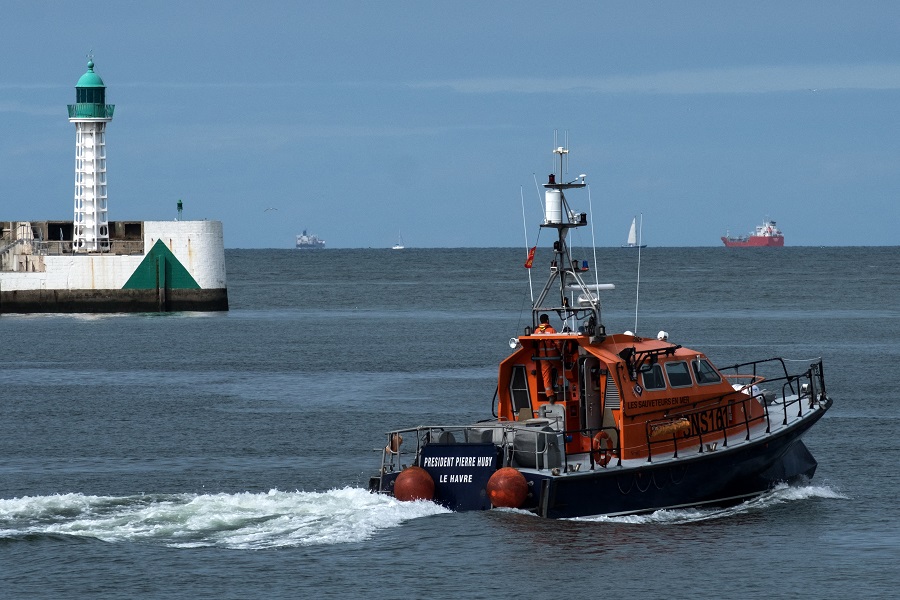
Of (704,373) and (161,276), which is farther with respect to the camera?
(161,276)

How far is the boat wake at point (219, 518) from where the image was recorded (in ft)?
71.6

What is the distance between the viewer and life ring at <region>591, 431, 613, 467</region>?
2281 centimetres

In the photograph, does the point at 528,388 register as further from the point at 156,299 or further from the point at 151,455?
the point at 156,299

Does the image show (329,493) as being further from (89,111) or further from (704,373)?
(89,111)

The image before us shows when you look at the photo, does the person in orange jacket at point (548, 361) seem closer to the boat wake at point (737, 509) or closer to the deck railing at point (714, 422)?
the deck railing at point (714, 422)

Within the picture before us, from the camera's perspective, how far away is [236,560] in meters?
20.7

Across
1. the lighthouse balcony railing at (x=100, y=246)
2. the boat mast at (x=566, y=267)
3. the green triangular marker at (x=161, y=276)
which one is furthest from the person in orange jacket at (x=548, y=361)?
the lighthouse balcony railing at (x=100, y=246)

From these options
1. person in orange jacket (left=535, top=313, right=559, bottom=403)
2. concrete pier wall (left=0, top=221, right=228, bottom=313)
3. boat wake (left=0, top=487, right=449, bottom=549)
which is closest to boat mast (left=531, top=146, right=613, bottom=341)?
person in orange jacket (left=535, top=313, right=559, bottom=403)

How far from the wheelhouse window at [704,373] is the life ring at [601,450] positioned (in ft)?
7.81

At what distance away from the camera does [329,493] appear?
23844 mm

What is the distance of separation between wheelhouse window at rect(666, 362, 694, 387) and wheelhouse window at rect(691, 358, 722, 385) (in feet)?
0.70

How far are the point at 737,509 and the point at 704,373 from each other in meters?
2.35

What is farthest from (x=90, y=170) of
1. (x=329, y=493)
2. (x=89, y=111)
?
(x=329, y=493)

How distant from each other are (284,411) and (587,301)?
1619 centimetres
